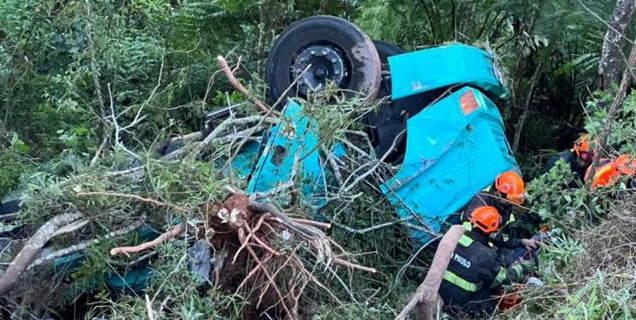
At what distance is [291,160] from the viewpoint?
15.4ft

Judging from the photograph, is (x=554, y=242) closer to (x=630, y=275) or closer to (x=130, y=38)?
(x=630, y=275)

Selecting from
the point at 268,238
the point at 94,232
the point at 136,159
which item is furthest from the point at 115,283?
the point at 268,238

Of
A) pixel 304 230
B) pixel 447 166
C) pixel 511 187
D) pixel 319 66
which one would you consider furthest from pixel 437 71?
pixel 304 230

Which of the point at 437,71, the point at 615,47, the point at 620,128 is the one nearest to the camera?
the point at 620,128

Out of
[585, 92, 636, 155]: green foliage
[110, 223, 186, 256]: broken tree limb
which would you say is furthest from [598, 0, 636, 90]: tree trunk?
[110, 223, 186, 256]: broken tree limb

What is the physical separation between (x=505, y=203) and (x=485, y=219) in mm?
214

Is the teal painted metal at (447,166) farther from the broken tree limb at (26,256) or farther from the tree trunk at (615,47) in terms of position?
the broken tree limb at (26,256)

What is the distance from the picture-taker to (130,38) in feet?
23.4

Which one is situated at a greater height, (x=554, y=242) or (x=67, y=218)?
(x=67, y=218)

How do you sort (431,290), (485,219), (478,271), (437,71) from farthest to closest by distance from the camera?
(437,71), (485,219), (478,271), (431,290)

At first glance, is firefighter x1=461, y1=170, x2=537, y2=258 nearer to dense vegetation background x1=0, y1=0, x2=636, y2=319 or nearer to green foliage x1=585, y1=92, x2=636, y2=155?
dense vegetation background x1=0, y1=0, x2=636, y2=319

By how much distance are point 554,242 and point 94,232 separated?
2.40m

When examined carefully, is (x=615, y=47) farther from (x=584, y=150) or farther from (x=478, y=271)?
(x=478, y=271)

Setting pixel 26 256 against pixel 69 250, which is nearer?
pixel 26 256
